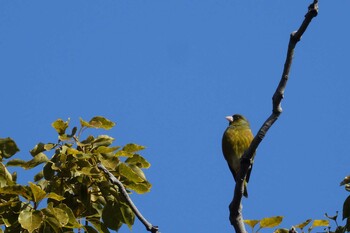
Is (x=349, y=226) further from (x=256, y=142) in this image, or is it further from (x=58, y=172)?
(x=58, y=172)

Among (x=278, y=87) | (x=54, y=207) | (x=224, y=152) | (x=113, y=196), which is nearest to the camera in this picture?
(x=278, y=87)

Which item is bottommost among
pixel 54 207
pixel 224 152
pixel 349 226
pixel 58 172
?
pixel 349 226

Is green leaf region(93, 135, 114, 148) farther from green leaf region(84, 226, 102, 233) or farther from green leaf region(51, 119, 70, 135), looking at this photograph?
green leaf region(84, 226, 102, 233)

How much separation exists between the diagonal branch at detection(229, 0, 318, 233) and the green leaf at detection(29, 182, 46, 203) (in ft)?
2.75

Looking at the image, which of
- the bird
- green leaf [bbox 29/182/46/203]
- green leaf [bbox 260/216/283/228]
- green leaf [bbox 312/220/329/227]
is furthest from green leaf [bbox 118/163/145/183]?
the bird

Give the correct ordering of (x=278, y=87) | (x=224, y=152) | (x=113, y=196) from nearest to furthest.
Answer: (x=278, y=87), (x=113, y=196), (x=224, y=152)

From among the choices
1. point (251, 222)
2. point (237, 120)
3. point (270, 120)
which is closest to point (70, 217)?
point (251, 222)

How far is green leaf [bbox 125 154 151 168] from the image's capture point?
3.59 metres

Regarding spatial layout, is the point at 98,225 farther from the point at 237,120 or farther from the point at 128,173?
the point at 237,120

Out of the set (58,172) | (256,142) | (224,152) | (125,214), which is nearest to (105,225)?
(125,214)

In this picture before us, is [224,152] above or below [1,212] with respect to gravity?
above

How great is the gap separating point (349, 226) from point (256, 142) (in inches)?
26.3

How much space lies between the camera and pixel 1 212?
3281 mm

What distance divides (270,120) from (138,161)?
84 cm
